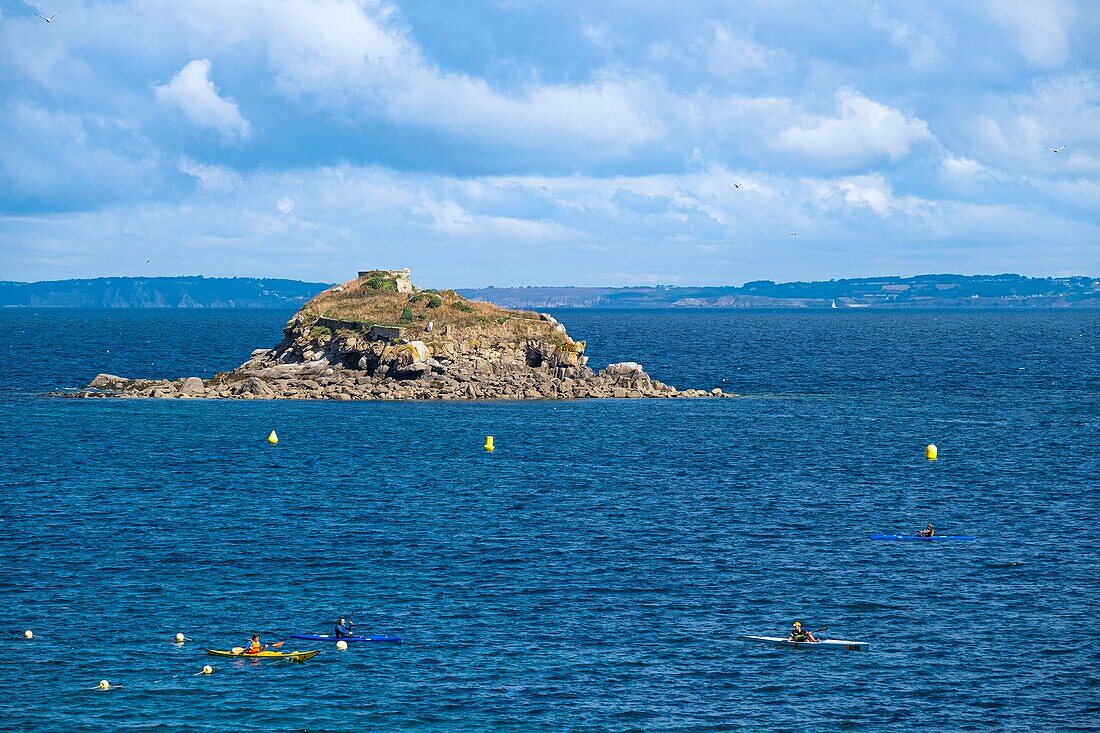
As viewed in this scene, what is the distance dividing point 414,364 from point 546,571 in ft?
233

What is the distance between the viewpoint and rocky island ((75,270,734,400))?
128875 millimetres

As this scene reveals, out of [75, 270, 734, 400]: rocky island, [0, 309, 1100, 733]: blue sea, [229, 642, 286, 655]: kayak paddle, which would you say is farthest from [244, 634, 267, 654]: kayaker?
[75, 270, 734, 400]: rocky island

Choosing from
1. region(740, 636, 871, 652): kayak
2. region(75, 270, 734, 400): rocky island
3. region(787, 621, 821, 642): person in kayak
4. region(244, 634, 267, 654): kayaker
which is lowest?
region(740, 636, 871, 652): kayak

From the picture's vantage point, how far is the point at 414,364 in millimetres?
130500

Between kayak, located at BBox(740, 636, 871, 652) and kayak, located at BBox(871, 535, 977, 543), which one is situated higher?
kayak, located at BBox(871, 535, 977, 543)

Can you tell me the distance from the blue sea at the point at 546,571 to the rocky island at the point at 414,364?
49.6 feet

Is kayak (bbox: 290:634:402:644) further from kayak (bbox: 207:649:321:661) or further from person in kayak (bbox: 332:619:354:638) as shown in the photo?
kayak (bbox: 207:649:321:661)

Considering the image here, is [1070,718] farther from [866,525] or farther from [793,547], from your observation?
[866,525]

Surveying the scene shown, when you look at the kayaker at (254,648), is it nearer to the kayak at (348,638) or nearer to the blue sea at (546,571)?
the blue sea at (546,571)

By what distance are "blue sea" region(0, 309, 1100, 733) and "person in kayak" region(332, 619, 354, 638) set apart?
1.44 meters

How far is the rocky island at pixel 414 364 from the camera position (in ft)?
423

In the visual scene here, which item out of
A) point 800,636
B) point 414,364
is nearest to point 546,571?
point 800,636

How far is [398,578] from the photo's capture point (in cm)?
5953

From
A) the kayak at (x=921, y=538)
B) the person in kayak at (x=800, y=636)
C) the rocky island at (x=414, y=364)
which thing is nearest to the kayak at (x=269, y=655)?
the person in kayak at (x=800, y=636)
